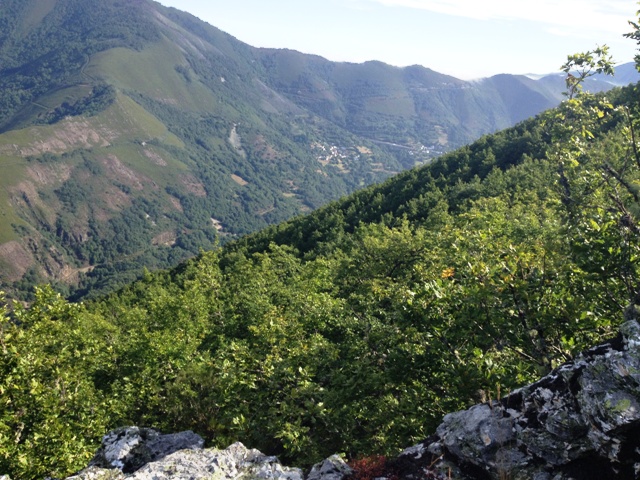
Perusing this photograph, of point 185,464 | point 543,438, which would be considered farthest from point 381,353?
point 185,464

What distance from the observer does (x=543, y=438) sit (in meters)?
12.3

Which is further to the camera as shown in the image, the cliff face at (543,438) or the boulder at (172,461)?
the boulder at (172,461)

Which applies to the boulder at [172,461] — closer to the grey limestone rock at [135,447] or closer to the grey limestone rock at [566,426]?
the grey limestone rock at [135,447]

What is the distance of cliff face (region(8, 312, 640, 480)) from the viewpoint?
1109cm

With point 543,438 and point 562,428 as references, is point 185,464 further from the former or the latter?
point 562,428

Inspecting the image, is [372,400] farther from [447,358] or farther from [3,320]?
[3,320]

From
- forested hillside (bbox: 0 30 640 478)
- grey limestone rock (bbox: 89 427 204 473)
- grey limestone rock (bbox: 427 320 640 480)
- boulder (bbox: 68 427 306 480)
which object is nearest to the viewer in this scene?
grey limestone rock (bbox: 427 320 640 480)

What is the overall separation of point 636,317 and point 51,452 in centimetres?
2388

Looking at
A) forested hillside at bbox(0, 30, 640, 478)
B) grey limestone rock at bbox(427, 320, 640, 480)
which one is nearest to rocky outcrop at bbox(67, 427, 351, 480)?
forested hillside at bbox(0, 30, 640, 478)


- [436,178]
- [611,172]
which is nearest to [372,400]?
[611,172]

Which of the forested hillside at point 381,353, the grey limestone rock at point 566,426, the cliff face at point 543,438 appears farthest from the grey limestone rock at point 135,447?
the grey limestone rock at point 566,426

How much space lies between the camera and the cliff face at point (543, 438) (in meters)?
11.1

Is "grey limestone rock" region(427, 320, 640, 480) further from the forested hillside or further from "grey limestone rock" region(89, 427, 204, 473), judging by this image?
"grey limestone rock" region(89, 427, 204, 473)

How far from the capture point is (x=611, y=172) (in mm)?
17188
